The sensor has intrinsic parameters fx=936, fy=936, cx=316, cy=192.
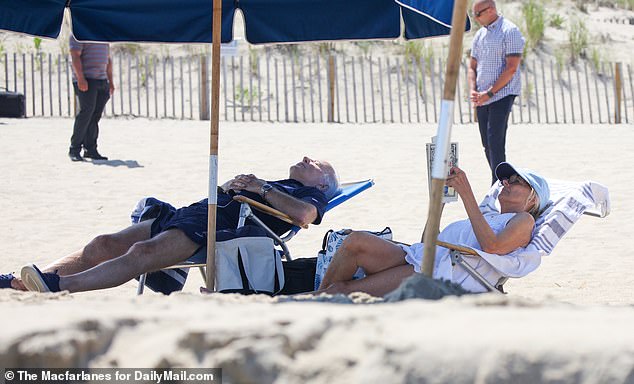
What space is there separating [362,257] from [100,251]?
4.65ft

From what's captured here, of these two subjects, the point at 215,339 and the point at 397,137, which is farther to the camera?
the point at 397,137

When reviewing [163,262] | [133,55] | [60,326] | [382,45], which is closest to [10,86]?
[133,55]

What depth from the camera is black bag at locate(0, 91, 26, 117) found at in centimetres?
1333

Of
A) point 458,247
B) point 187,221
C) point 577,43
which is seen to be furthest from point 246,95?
point 458,247

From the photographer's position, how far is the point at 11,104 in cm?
1338

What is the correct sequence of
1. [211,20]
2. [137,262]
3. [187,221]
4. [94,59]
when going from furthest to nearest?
1. [94,59]
2. [211,20]
3. [187,221]
4. [137,262]

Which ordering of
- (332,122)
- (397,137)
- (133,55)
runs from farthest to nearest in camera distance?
(133,55)
(332,122)
(397,137)

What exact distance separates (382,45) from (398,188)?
411 inches

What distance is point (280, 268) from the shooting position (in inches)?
188

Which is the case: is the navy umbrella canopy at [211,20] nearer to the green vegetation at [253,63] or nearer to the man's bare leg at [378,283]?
the man's bare leg at [378,283]

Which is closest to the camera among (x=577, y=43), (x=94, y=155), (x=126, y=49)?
(x=94, y=155)

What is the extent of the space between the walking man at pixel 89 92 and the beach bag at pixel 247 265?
5671 millimetres

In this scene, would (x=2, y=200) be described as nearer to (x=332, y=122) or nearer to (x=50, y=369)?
(x=50, y=369)

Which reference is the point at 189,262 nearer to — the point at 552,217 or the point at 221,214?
the point at 221,214
